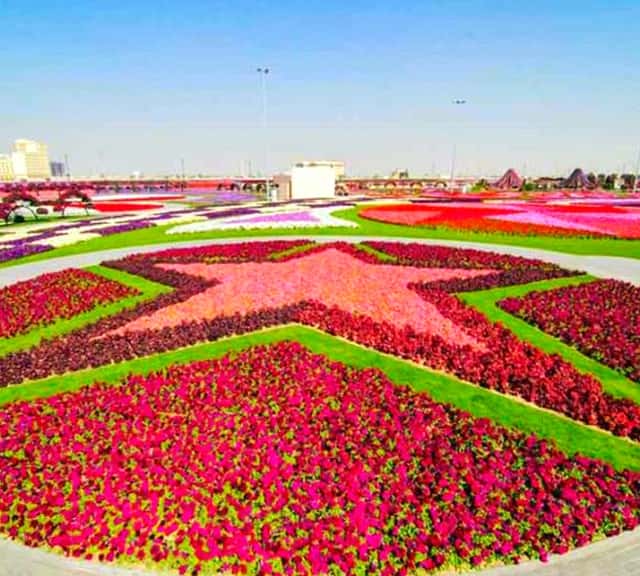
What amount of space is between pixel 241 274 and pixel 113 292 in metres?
3.85

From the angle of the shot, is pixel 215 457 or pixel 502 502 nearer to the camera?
pixel 502 502

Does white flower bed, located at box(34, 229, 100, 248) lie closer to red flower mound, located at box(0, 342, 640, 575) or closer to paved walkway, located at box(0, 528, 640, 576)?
red flower mound, located at box(0, 342, 640, 575)

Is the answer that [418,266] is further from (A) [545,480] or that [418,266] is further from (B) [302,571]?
(B) [302,571]

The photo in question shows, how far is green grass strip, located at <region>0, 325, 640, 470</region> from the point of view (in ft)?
19.5

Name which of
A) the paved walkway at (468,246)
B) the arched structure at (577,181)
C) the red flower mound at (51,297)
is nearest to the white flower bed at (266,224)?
the paved walkway at (468,246)

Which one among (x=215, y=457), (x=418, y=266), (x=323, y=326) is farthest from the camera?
(x=418, y=266)

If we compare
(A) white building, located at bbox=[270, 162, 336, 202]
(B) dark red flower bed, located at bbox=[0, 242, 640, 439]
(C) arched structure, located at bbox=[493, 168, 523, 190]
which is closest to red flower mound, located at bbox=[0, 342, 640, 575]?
(B) dark red flower bed, located at bbox=[0, 242, 640, 439]

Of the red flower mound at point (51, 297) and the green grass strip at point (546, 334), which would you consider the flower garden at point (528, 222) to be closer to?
the green grass strip at point (546, 334)

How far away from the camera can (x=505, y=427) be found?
6.28m

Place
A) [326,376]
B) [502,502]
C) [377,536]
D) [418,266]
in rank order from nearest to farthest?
1. [377,536]
2. [502,502]
3. [326,376]
4. [418,266]

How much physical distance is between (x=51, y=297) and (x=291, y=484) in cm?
1048

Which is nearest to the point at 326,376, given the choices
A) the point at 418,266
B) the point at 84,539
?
the point at 84,539

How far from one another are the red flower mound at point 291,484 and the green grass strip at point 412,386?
0.37m

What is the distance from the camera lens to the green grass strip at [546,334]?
298 inches
